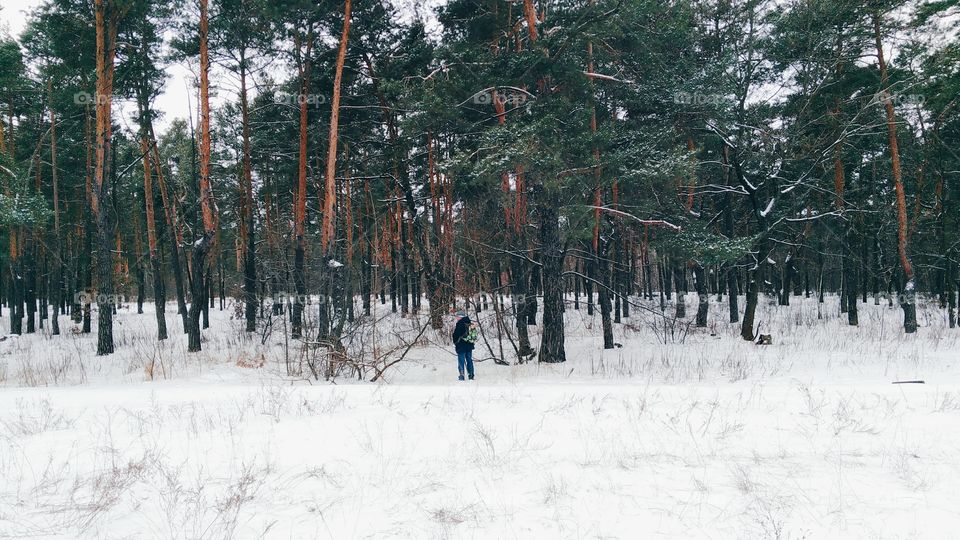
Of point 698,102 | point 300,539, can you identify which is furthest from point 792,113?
point 300,539

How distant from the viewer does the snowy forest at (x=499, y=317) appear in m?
4.23

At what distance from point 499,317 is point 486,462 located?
7491 mm

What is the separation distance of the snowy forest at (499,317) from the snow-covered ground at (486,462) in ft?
0.12

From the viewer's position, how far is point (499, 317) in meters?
12.3

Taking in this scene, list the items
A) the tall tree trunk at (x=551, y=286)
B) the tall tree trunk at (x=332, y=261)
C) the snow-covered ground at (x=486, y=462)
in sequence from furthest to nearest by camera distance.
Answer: the tall tree trunk at (x=551, y=286)
the tall tree trunk at (x=332, y=261)
the snow-covered ground at (x=486, y=462)

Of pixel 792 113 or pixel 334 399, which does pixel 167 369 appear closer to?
pixel 334 399

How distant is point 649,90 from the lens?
1361 cm

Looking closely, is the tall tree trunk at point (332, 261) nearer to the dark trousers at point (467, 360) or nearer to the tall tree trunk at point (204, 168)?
the dark trousers at point (467, 360)

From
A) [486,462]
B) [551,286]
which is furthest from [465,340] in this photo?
[486,462]

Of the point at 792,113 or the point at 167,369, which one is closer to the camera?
the point at 167,369

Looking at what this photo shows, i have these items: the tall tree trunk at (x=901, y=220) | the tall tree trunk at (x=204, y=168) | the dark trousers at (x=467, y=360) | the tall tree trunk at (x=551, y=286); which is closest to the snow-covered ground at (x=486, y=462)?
the dark trousers at (x=467, y=360)

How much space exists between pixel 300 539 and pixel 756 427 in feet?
16.8

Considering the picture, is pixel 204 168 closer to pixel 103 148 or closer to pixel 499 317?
pixel 103 148

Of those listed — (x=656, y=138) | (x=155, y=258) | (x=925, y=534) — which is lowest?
(x=925, y=534)
